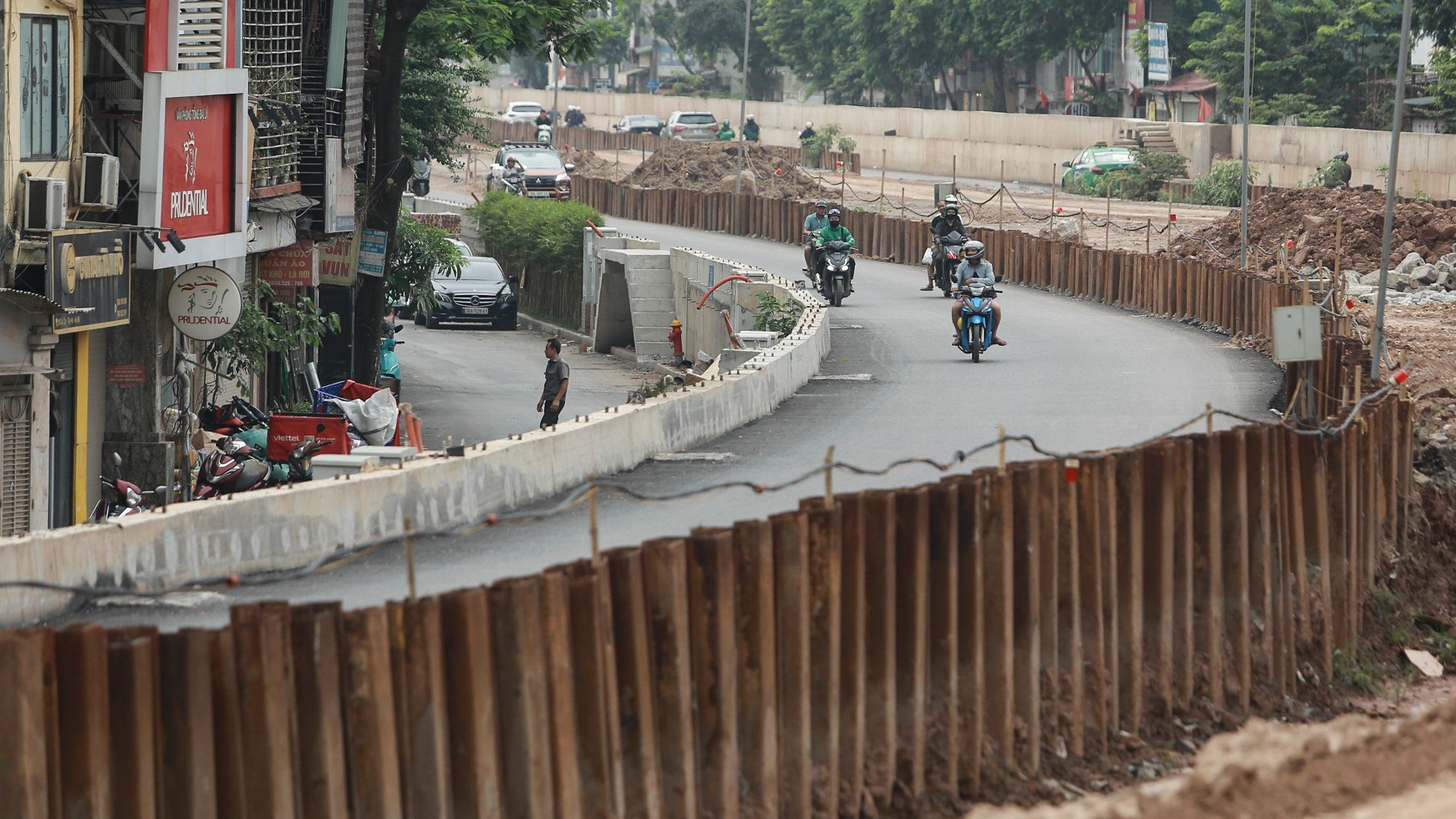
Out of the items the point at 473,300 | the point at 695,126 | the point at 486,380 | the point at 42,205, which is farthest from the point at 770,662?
the point at 695,126

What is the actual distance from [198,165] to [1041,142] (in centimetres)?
5511

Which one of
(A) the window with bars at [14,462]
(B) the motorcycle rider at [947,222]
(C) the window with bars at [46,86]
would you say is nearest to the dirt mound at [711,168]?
(B) the motorcycle rider at [947,222]

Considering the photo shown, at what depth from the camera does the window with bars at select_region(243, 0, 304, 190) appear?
2402cm

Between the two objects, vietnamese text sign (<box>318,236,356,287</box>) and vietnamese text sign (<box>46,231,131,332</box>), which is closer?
vietnamese text sign (<box>46,231,131,332</box>)

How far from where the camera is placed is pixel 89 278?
18.4 meters

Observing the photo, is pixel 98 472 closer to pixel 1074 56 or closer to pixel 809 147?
pixel 809 147

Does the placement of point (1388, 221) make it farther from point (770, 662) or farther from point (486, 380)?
point (486, 380)

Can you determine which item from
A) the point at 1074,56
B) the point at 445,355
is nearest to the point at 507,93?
the point at 1074,56

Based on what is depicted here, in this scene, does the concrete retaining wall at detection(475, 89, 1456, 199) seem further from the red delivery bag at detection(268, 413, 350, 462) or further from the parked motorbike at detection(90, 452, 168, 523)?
the parked motorbike at detection(90, 452, 168, 523)

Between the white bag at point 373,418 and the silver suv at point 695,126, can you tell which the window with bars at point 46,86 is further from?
the silver suv at point 695,126

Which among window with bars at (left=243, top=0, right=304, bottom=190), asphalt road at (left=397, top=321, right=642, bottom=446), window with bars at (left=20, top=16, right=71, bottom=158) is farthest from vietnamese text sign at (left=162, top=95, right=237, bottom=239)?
asphalt road at (left=397, top=321, right=642, bottom=446)

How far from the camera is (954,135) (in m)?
76.4

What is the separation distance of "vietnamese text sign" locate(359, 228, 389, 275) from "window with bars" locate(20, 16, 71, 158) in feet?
33.4

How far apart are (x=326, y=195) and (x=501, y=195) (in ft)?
88.6
